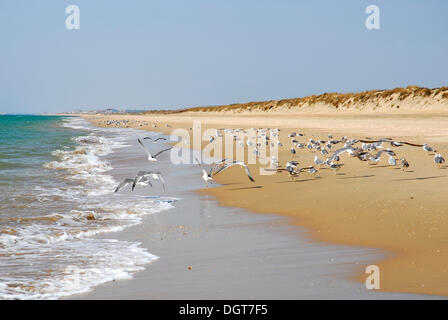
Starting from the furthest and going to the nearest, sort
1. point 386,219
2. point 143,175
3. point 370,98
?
point 370,98, point 143,175, point 386,219

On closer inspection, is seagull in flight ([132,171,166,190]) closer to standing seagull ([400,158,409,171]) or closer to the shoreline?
the shoreline

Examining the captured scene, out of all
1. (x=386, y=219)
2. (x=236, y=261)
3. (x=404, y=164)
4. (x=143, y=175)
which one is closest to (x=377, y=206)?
(x=386, y=219)

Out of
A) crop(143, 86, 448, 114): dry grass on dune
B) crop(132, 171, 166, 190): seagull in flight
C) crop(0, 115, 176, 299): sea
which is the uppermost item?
crop(143, 86, 448, 114): dry grass on dune

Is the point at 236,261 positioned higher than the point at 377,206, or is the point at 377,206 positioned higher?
the point at 377,206

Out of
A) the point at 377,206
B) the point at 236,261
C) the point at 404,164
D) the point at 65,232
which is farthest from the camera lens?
the point at 404,164

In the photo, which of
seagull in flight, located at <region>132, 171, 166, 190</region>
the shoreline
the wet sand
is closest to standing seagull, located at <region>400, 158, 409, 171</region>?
the shoreline

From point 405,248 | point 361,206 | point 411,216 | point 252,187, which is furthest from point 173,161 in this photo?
point 405,248

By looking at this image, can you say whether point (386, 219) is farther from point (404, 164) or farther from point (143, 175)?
point (143, 175)

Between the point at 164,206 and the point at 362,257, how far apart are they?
5.39 m

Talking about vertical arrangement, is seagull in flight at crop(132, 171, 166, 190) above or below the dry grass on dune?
below

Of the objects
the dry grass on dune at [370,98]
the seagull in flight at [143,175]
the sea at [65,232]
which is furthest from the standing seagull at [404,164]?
the dry grass on dune at [370,98]

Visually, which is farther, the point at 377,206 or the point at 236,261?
the point at 377,206

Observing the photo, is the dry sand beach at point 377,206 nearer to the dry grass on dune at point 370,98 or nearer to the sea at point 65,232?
the sea at point 65,232
